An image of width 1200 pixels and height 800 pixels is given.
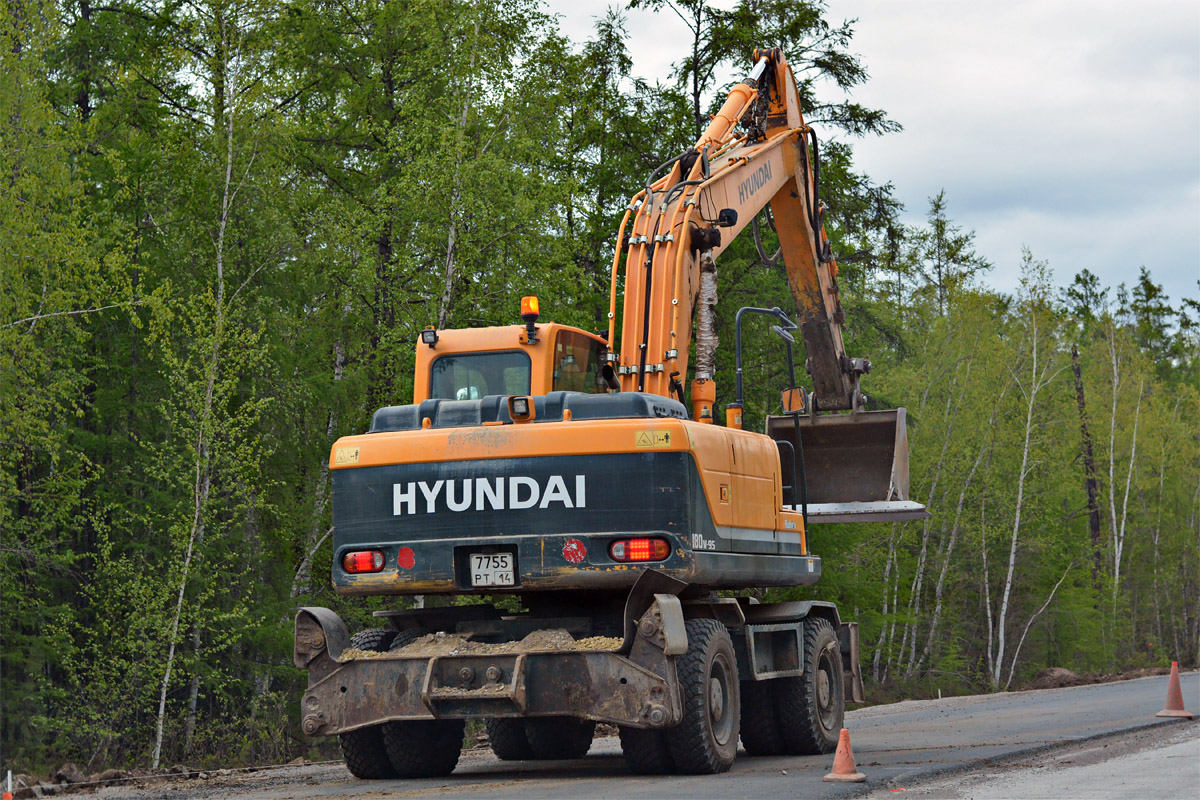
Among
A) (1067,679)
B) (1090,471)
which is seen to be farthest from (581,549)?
(1090,471)

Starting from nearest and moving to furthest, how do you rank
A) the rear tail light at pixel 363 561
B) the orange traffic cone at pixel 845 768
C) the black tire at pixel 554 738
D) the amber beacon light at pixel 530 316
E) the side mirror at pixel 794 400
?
the orange traffic cone at pixel 845 768
the rear tail light at pixel 363 561
the amber beacon light at pixel 530 316
the black tire at pixel 554 738
the side mirror at pixel 794 400

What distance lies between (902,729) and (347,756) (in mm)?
7968

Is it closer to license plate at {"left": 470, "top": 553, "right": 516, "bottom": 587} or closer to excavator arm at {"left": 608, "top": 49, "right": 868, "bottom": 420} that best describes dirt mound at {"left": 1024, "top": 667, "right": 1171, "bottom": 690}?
excavator arm at {"left": 608, "top": 49, "right": 868, "bottom": 420}

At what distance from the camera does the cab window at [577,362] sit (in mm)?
11828

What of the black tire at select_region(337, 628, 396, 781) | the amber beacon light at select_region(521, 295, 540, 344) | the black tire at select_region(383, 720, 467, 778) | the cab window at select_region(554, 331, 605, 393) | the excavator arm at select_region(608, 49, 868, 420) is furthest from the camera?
the excavator arm at select_region(608, 49, 868, 420)

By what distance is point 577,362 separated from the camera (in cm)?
1212

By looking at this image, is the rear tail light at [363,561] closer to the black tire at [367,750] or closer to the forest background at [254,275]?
the black tire at [367,750]

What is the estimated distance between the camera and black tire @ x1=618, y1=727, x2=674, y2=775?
34.3 ft

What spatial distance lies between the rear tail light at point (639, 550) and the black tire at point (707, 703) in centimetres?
77

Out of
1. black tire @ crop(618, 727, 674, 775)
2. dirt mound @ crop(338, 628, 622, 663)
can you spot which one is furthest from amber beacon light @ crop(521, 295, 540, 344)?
black tire @ crop(618, 727, 674, 775)

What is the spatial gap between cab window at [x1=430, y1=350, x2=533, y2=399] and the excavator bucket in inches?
164

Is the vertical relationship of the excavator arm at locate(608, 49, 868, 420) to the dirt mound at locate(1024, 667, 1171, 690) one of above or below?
above

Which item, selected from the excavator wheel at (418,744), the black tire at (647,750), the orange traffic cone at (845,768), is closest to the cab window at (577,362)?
the excavator wheel at (418,744)

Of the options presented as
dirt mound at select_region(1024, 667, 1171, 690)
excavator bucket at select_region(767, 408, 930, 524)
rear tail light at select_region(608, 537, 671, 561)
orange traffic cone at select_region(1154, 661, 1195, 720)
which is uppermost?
excavator bucket at select_region(767, 408, 930, 524)
